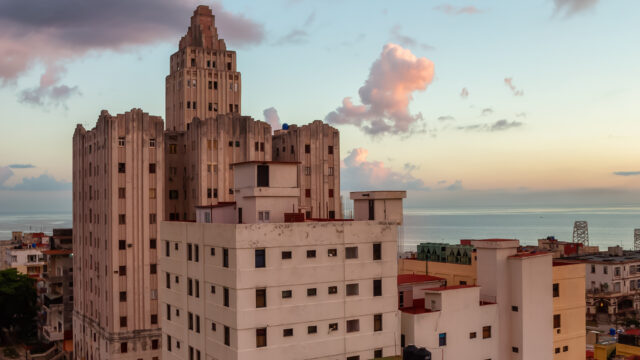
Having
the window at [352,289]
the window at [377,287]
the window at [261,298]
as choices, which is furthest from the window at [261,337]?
the window at [377,287]

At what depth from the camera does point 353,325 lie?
151 feet

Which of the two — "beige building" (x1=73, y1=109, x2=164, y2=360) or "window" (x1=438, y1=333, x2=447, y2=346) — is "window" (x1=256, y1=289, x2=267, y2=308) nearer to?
"window" (x1=438, y1=333, x2=447, y2=346)

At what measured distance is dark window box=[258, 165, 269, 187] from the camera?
46219 mm

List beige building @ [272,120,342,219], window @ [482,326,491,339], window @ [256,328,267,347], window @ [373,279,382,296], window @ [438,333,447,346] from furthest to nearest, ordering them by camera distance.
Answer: beige building @ [272,120,342,219]
window @ [482,326,491,339]
window @ [438,333,447,346]
window @ [373,279,382,296]
window @ [256,328,267,347]

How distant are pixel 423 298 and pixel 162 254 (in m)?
23.5

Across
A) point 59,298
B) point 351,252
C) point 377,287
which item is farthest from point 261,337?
point 59,298

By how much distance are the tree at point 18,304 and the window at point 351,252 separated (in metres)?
78.5

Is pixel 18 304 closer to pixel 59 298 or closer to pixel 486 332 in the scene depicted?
pixel 59 298

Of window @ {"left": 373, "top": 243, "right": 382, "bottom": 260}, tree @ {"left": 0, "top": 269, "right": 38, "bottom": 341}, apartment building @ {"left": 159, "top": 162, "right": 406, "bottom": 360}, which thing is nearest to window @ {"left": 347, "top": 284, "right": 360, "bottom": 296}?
apartment building @ {"left": 159, "top": 162, "right": 406, "bottom": 360}

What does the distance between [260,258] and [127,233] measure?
122 ft

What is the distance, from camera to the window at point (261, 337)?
42.0 metres

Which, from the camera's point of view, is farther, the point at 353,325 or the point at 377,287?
the point at 377,287

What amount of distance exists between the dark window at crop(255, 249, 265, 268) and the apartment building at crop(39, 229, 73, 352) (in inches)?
2511

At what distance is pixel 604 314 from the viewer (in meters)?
106
